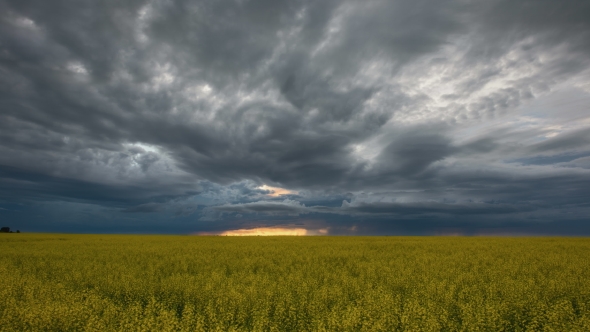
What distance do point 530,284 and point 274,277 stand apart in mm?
10001

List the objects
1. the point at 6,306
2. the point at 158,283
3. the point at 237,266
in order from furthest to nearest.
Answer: the point at 237,266, the point at 158,283, the point at 6,306

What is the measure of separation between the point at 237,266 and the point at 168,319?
1048cm

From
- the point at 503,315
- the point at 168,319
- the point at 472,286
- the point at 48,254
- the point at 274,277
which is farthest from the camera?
the point at 48,254

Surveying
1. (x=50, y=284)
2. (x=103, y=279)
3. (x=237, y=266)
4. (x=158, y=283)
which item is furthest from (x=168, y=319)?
(x=237, y=266)

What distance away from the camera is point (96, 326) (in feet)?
25.3

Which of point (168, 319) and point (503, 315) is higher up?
point (168, 319)

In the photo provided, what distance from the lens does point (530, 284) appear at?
39.4 ft

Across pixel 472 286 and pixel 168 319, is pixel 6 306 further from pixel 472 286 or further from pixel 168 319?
pixel 472 286

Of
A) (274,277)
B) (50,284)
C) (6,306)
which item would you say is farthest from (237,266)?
(6,306)

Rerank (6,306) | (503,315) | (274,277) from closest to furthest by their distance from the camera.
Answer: (503,315) < (6,306) < (274,277)

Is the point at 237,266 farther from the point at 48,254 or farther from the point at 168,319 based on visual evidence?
the point at 48,254

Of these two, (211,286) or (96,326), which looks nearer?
(96,326)

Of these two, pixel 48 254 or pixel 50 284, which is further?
pixel 48 254

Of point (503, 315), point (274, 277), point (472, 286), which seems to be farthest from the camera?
point (274, 277)
